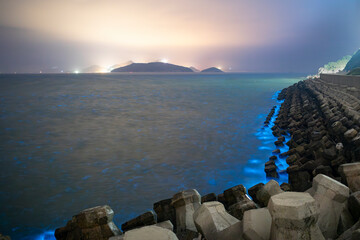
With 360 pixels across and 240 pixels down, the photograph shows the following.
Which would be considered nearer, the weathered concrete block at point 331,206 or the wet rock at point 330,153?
the weathered concrete block at point 331,206

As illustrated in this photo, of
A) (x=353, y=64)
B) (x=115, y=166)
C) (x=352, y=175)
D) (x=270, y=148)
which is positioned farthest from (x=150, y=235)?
(x=353, y=64)

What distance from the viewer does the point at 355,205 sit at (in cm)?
255

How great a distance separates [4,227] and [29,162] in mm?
4605

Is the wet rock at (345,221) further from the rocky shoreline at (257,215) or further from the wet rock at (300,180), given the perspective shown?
the wet rock at (300,180)

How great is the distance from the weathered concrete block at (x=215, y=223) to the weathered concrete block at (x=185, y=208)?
624 millimetres

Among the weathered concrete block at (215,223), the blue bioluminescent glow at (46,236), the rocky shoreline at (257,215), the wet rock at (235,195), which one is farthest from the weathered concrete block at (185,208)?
the blue bioluminescent glow at (46,236)

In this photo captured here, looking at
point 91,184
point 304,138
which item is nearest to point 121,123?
point 91,184

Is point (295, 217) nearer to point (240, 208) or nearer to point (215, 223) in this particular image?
point (215, 223)

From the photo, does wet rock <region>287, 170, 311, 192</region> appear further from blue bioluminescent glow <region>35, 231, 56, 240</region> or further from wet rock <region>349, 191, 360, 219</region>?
blue bioluminescent glow <region>35, 231, 56, 240</region>

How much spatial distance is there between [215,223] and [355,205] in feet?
4.34

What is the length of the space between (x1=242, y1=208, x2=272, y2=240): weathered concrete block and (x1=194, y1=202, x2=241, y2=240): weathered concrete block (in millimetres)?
138

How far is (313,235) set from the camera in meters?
1.89

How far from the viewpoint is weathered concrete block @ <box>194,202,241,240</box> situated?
7.71 feet

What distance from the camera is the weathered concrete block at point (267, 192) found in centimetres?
315
